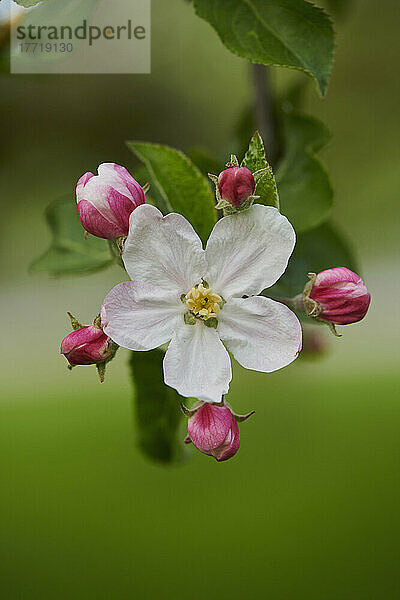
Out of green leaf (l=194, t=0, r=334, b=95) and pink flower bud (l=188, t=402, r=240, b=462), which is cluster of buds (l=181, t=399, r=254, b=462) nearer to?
pink flower bud (l=188, t=402, r=240, b=462)

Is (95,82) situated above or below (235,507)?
above

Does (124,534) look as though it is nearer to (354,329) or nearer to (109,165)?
(354,329)

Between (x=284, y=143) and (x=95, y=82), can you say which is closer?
(x=284, y=143)

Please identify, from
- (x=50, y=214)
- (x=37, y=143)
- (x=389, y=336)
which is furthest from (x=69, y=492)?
(x=37, y=143)

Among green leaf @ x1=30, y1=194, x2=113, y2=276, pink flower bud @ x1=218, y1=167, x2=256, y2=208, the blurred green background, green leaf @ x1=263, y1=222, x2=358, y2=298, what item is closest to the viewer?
pink flower bud @ x1=218, y1=167, x2=256, y2=208

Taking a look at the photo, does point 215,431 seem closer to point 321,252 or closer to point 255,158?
point 255,158

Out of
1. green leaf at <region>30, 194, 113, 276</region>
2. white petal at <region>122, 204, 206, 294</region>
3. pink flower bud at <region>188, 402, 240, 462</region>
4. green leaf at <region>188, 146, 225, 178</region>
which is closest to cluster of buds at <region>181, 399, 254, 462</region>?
pink flower bud at <region>188, 402, 240, 462</region>
